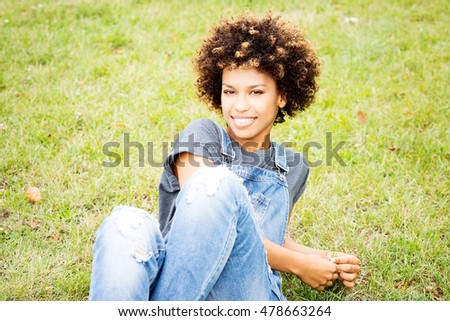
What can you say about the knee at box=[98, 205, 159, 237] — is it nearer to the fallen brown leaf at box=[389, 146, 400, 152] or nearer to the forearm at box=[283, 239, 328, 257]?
the forearm at box=[283, 239, 328, 257]

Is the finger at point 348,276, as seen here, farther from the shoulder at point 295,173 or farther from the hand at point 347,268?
the shoulder at point 295,173

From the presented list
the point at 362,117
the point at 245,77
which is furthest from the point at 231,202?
the point at 362,117

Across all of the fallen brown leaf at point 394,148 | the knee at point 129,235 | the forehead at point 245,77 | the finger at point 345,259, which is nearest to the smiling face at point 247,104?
the forehead at point 245,77

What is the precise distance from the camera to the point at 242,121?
2.27 meters

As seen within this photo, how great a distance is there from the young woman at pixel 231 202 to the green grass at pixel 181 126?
464 mm

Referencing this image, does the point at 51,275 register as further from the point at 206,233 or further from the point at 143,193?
the point at 206,233

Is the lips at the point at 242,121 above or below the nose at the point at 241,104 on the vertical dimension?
below

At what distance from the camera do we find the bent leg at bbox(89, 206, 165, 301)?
1.51 meters

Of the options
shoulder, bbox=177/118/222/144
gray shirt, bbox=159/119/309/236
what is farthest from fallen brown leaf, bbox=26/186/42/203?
shoulder, bbox=177/118/222/144

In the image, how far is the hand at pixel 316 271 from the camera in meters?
2.17

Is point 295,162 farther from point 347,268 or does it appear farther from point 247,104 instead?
point 347,268

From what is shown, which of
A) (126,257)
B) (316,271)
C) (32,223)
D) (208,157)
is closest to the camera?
(126,257)

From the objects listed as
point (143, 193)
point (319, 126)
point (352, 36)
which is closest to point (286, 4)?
point (352, 36)

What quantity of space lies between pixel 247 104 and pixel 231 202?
0.69 m
